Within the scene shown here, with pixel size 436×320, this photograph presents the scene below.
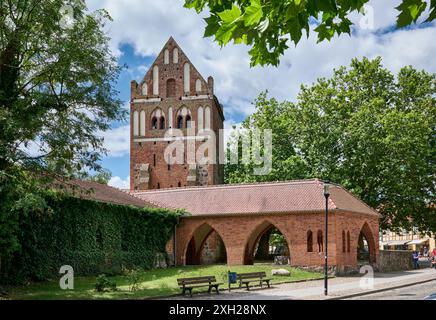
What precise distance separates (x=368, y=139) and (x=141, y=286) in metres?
23.1

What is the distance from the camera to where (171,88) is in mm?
51750

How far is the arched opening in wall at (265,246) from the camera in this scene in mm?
36781

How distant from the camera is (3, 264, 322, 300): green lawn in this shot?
20547 mm

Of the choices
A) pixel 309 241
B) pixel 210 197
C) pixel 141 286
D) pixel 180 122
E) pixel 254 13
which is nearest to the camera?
pixel 254 13

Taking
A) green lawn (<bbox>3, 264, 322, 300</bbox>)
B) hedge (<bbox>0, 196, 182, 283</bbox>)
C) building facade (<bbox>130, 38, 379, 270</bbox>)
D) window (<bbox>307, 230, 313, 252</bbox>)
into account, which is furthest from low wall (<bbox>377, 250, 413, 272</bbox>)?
hedge (<bbox>0, 196, 182, 283</bbox>)

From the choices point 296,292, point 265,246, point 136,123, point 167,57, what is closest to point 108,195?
point 296,292

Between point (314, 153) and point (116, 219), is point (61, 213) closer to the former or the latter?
point (116, 219)

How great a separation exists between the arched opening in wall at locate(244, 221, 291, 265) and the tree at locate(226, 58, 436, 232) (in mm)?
5046

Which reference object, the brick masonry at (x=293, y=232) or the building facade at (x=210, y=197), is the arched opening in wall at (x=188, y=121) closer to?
the building facade at (x=210, y=197)

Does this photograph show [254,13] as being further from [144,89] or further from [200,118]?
[144,89]

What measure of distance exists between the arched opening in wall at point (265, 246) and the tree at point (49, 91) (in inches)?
728

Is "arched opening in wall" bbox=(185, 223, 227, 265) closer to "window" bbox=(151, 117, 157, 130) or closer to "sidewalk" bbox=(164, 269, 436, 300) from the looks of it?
"window" bbox=(151, 117, 157, 130)
